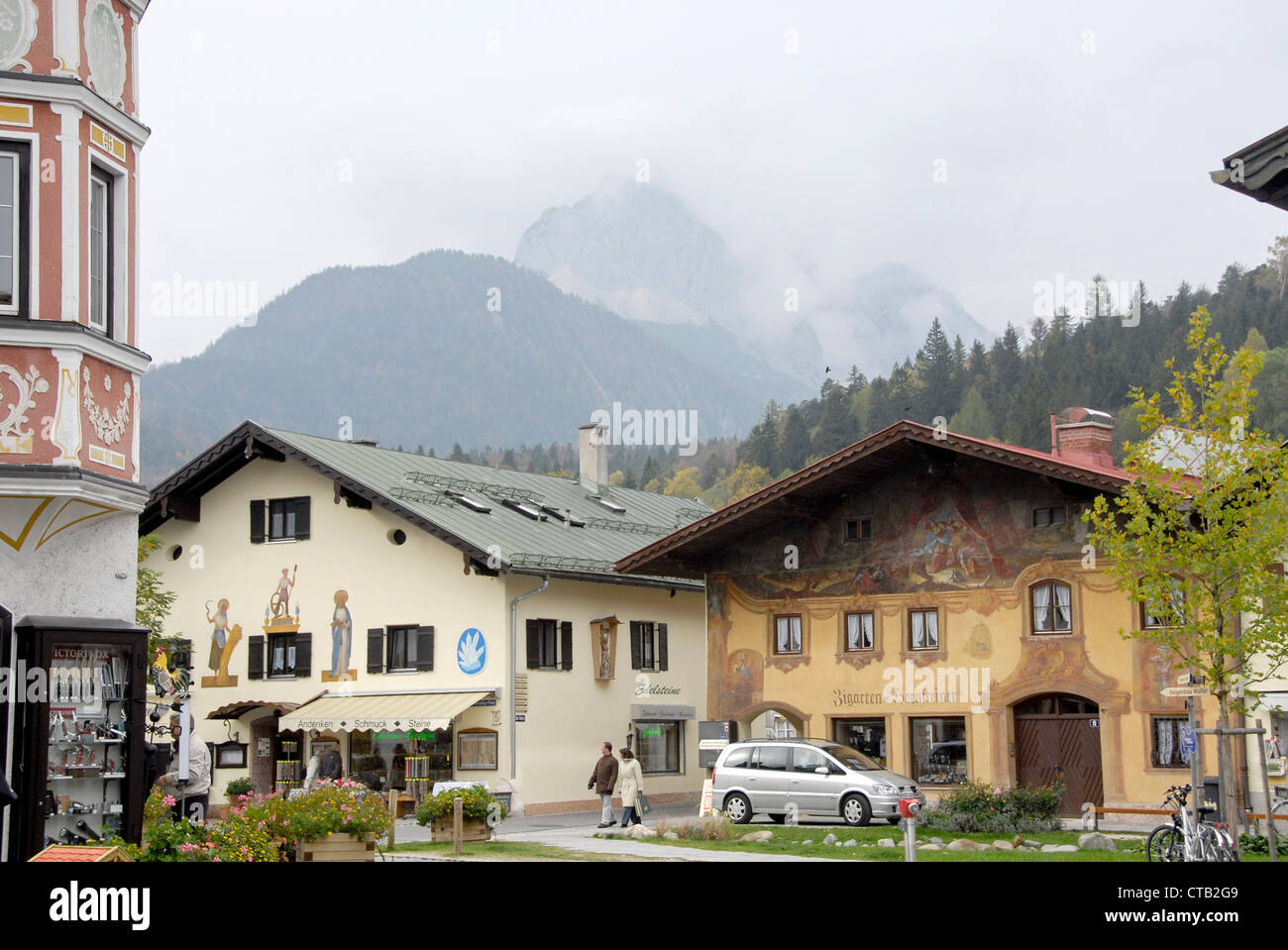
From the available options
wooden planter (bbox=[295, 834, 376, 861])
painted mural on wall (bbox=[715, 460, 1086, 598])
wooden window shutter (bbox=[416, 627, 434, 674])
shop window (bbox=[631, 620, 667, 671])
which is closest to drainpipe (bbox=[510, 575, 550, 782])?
wooden window shutter (bbox=[416, 627, 434, 674])

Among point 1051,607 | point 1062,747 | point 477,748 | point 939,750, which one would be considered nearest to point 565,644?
point 477,748

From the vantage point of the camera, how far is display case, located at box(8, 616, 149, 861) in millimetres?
13148

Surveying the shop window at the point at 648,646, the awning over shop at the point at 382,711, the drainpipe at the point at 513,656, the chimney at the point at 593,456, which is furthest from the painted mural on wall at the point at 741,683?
the chimney at the point at 593,456

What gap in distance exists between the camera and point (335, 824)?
1762 cm

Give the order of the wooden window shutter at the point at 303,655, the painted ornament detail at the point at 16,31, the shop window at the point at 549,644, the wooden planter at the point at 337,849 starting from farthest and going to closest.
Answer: the wooden window shutter at the point at 303,655
the shop window at the point at 549,644
the wooden planter at the point at 337,849
the painted ornament detail at the point at 16,31

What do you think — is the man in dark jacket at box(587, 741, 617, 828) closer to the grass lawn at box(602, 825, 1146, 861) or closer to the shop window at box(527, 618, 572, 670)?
the grass lawn at box(602, 825, 1146, 861)

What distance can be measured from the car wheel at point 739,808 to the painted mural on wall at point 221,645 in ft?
51.2

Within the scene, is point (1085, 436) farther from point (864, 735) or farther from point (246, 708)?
point (246, 708)

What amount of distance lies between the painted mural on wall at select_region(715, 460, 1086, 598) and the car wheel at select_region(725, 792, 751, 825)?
17.5ft

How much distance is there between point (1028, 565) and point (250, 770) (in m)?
20.1

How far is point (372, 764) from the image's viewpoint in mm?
36812

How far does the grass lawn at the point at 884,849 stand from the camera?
67.1ft

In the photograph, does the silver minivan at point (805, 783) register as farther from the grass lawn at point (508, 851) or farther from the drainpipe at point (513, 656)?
the drainpipe at point (513, 656)
